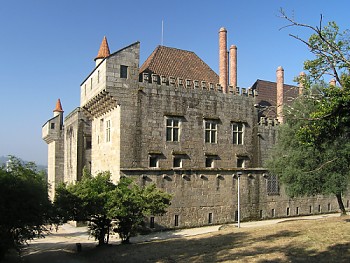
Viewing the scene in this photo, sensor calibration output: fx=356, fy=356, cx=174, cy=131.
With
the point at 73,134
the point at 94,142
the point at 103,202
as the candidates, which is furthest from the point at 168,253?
the point at 73,134

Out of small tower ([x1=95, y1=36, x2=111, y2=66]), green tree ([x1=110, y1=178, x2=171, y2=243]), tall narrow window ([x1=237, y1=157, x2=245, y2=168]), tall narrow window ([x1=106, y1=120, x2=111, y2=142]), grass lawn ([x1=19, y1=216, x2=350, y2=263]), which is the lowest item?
grass lawn ([x1=19, y1=216, x2=350, y2=263])

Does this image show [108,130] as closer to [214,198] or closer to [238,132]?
[214,198]

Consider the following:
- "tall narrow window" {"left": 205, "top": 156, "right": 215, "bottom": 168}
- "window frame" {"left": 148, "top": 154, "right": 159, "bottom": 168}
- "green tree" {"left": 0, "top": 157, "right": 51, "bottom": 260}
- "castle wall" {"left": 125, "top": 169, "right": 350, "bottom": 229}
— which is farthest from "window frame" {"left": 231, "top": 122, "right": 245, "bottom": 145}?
"green tree" {"left": 0, "top": 157, "right": 51, "bottom": 260}

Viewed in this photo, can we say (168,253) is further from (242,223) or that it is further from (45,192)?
(242,223)

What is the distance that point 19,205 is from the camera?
48.0ft

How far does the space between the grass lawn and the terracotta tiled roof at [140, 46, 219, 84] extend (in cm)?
1374

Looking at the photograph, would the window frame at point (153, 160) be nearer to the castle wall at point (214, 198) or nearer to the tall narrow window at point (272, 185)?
the castle wall at point (214, 198)

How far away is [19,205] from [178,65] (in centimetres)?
1786

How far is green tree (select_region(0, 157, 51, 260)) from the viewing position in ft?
47.0

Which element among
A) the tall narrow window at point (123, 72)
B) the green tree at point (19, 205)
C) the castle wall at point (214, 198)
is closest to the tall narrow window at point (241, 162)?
the castle wall at point (214, 198)

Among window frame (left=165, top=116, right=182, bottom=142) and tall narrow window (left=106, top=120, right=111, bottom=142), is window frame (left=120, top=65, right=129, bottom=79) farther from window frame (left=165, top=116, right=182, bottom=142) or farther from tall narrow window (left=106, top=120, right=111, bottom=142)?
window frame (left=165, top=116, right=182, bottom=142)

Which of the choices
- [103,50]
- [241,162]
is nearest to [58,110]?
[103,50]

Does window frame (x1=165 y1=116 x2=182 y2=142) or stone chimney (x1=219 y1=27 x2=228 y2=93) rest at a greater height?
stone chimney (x1=219 y1=27 x2=228 y2=93)

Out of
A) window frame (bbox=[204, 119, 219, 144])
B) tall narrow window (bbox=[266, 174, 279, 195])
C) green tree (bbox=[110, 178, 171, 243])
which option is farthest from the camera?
tall narrow window (bbox=[266, 174, 279, 195])
